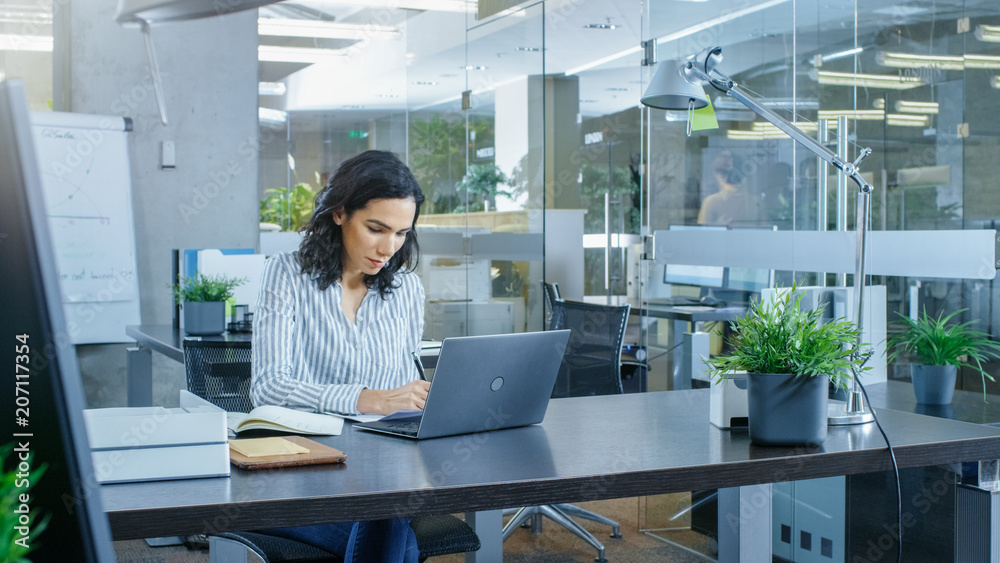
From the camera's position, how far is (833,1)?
330cm

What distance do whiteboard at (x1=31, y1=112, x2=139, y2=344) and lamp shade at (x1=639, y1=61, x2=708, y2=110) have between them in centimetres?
327

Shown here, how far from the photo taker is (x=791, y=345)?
5.06 feet

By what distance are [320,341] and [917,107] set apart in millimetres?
2254

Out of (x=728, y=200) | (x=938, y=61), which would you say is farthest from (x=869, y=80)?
(x=728, y=200)

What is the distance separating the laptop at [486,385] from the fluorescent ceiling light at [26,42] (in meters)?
3.95

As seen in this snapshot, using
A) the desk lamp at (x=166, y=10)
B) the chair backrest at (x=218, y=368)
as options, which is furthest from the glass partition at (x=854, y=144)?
the chair backrest at (x=218, y=368)

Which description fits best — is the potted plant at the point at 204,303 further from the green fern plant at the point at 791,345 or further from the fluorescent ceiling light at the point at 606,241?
the fluorescent ceiling light at the point at 606,241

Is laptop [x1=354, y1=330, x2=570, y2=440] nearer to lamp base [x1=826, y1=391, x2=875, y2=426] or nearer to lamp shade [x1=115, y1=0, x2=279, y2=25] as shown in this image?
lamp base [x1=826, y1=391, x2=875, y2=426]

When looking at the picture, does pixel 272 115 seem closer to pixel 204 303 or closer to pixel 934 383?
pixel 204 303

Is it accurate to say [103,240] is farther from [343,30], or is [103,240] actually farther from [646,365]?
[646,365]

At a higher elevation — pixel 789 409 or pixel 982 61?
pixel 982 61

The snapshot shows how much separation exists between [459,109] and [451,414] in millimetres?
3954

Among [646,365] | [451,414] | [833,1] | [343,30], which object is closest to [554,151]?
[343,30]

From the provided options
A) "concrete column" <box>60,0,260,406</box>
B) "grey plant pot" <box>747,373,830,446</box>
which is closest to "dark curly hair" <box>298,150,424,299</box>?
"grey plant pot" <box>747,373,830,446</box>
